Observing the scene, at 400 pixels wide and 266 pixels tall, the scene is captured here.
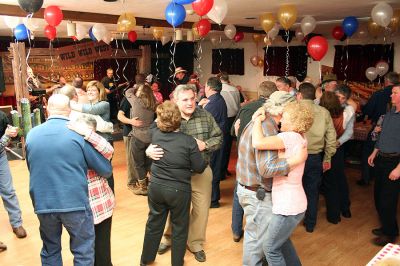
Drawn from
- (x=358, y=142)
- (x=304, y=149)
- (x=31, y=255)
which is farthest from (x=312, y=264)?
(x=358, y=142)

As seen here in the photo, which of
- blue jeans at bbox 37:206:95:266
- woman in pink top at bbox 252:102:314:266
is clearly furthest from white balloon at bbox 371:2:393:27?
blue jeans at bbox 37:206:95:266

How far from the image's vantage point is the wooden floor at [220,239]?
3119 millimetres

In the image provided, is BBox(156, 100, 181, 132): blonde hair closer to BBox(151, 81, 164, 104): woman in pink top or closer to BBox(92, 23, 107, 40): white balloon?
BBox(151, 81, 164, 104): woman in pink top

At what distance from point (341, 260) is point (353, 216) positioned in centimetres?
110

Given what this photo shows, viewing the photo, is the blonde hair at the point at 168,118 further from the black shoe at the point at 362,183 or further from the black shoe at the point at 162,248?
the black shoe at the point at 362,183

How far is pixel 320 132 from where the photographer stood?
3416 millimetres

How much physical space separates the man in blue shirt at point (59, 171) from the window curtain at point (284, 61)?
8207mm

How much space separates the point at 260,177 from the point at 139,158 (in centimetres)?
240

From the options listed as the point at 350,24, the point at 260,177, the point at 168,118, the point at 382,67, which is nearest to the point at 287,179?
the point at 260,177

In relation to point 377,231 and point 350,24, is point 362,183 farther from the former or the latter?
point 350,24

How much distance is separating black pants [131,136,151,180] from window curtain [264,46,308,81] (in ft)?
20.5

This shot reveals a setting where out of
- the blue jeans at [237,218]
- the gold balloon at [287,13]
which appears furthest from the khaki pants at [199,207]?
the gold balloon at [287,13]

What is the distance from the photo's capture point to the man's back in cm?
206

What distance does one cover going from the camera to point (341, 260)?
3113 millimetres
